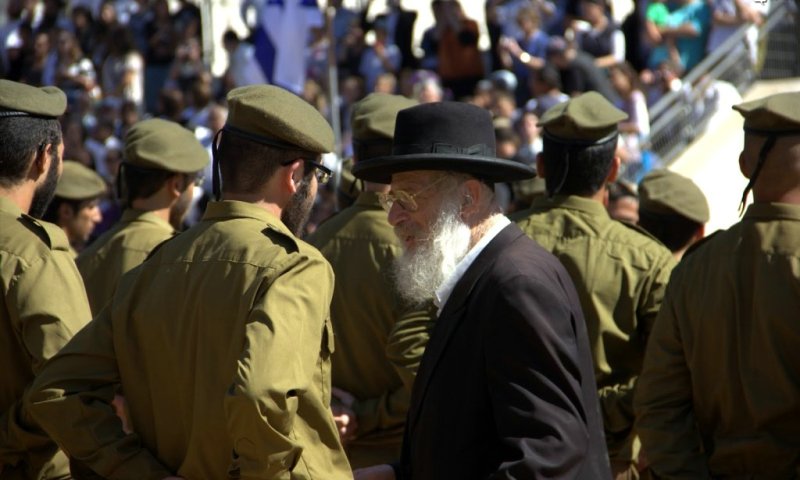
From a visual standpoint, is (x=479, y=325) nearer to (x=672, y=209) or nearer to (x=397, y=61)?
(x=672, y=209)

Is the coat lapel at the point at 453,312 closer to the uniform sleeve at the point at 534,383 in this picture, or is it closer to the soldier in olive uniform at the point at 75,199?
the uniform sleeve at the point at 534,383

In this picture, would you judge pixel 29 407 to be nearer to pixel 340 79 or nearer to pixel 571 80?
pixel 571 80

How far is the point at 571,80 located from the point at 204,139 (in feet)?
13.7

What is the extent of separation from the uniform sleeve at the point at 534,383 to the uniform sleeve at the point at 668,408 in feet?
4.38

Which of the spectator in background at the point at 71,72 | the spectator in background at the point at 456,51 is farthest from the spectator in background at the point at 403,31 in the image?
the spectator in background at the point at 71,72

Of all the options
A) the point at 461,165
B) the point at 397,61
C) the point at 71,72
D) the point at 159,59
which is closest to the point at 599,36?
the point at 397,61

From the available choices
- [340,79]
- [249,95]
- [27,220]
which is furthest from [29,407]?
[340,79]

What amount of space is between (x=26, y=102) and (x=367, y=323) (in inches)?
67.3

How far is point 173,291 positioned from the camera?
143 inches

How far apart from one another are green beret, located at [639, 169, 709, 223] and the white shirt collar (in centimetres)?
236

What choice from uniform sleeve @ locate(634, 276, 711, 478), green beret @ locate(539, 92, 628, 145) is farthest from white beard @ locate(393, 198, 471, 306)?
green beret @ locate(539, 92, 628, 145)

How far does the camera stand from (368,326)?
17.3 ft

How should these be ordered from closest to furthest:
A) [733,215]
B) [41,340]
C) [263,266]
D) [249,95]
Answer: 1. [263,266]
2. [249,95]
3. [41,340]
4. [733,215]

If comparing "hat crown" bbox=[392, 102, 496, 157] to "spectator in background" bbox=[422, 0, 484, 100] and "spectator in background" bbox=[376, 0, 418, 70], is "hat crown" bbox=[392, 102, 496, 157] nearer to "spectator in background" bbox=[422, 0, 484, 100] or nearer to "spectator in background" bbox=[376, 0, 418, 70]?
"spectator in background" bbox=[422, 0, 484, 100]
